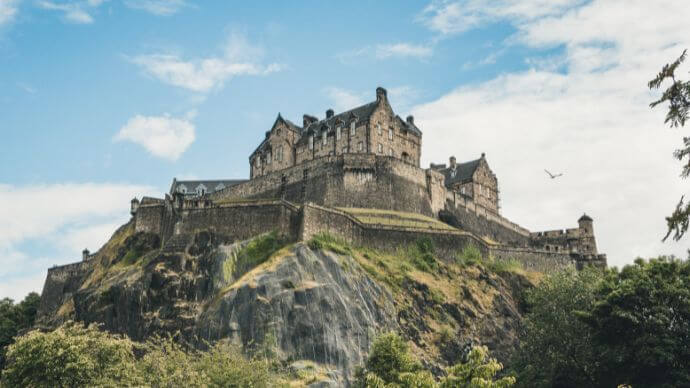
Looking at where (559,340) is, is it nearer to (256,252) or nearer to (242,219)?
(256,252)

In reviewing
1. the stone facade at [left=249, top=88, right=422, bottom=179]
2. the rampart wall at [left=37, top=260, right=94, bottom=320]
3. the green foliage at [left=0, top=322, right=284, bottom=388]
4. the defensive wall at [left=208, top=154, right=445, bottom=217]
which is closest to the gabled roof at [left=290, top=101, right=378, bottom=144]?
the stone facade at [left=249, top=88, right=422, bottom=179]

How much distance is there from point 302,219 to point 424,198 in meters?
21.0

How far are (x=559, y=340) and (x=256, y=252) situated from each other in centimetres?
2505

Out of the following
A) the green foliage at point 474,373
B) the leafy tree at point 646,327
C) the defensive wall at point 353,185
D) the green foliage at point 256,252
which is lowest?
the green foliage at point 474,373

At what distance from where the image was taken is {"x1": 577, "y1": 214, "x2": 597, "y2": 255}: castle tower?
84875mm

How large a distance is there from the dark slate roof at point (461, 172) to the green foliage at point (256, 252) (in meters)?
37.8

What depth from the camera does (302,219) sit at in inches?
2438

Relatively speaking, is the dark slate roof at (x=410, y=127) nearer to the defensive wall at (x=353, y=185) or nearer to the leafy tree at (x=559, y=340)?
the defensive wall at (x=353, y=185)

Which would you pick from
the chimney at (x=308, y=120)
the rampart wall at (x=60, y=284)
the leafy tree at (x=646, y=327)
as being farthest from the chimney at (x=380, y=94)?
the leafy tree at (x=646, y=327)

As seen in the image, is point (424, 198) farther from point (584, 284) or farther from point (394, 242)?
point (584, 284)

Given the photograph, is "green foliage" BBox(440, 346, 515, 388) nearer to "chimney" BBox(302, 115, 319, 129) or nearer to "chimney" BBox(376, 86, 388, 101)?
"chimney" BBox(376, 86, 388, 101)

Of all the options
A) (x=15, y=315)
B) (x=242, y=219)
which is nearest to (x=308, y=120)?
(x=242, y=219)

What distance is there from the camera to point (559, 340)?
53156mm

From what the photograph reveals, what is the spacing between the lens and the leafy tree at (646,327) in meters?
44.4
